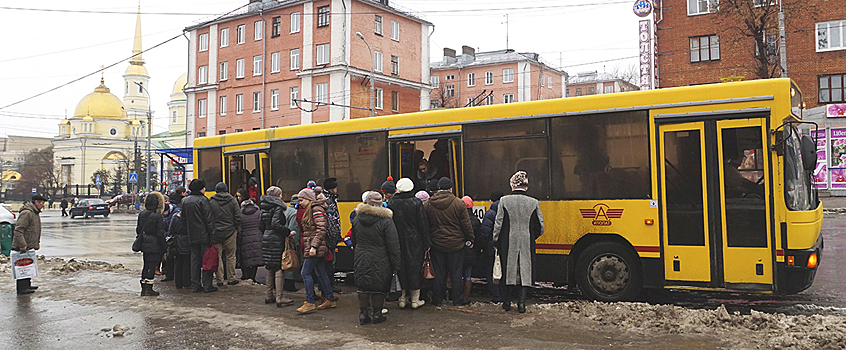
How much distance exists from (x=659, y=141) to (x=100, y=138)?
110m

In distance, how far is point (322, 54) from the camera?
144 ft

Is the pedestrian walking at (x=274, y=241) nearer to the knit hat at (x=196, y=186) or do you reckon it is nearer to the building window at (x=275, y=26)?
the knit hat at (x=196, y=186)

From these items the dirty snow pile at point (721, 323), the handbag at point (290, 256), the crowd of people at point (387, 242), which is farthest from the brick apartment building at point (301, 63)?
the dirty snow pile at point (721, 323)

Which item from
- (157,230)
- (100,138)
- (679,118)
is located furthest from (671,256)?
(100,138)

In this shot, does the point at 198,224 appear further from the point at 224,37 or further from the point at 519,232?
the point at 224,37

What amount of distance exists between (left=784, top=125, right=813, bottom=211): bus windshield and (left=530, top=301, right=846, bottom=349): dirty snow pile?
1402 mm

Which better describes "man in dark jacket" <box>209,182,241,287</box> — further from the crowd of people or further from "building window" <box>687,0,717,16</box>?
"building window" <box>687,0,717,16</box>

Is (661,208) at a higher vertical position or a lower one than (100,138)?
lower

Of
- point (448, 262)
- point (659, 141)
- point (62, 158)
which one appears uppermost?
point (62, 158)

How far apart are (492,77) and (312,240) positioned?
6239cm

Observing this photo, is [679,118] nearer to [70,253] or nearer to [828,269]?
[828,269]

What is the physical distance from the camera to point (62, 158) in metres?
102

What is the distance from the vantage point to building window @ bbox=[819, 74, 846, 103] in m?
31.8

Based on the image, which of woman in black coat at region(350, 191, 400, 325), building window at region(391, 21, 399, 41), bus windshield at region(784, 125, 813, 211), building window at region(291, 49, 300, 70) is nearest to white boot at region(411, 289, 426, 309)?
woman in black coat at region(350, 191, 400, 325)
